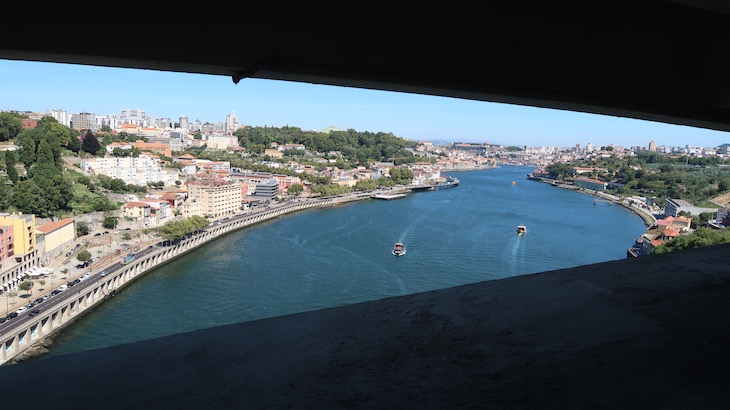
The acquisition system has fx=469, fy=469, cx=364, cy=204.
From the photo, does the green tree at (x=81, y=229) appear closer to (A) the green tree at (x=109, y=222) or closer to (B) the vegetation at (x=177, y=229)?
(A) the green tree at (x=109, y=222)

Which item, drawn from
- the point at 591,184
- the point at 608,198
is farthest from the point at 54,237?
the point at 591,184

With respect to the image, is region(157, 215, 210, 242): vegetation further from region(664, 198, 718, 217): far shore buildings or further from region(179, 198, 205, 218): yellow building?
region(664, 198, 718, 217): far shore buildings

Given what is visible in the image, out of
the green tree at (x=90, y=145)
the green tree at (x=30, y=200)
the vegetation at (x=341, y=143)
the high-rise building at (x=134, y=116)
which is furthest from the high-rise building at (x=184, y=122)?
the green tree at (x=30, y=200)

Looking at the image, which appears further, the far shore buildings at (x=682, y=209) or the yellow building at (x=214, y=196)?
the yellow building at (x=214, y=196)

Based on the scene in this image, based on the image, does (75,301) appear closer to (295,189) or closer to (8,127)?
(295,189)

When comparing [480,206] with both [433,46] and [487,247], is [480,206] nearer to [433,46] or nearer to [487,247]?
[487,247]

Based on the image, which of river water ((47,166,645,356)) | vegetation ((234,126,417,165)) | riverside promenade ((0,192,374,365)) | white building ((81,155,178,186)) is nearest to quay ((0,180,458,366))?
riverside promenade ((0,192,374,365))
